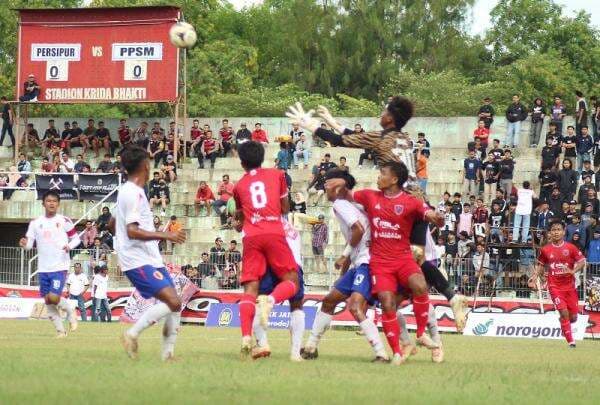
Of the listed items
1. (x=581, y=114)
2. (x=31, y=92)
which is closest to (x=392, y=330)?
(x=581, y=114)

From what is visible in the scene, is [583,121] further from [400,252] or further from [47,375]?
[47,375]

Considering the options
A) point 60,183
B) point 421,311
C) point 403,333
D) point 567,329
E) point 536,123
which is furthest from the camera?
point 536,123

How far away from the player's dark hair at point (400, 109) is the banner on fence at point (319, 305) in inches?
615

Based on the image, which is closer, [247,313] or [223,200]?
[247,313]

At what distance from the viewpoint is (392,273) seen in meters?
14.6

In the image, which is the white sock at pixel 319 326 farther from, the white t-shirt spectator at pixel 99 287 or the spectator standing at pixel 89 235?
the spectator standing at pixel 89 235

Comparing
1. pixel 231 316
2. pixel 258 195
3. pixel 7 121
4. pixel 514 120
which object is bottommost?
pixel 231 316

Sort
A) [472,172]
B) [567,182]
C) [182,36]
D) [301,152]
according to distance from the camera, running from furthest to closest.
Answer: [301,152] → [472,172] → [567,182] → [182,36]

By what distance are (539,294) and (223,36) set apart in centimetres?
6515

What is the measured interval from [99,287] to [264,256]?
21.7 meters

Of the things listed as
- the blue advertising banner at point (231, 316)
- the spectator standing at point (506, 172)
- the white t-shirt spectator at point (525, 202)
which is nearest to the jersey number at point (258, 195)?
the blue advertising banner at point (231, 316)

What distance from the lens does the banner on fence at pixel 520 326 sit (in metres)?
29.0

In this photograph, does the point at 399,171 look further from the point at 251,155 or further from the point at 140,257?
the point at 140,257

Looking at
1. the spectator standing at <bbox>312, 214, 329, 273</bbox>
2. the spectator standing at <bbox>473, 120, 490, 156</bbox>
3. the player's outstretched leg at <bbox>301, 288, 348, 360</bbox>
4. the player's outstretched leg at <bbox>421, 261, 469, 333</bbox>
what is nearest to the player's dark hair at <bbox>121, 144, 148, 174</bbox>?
the player's outstretched leg at <bbox>301, 288, 348, 360</bbox>
